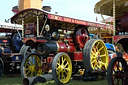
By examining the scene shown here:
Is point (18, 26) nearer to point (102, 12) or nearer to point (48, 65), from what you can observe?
point (48, 65)

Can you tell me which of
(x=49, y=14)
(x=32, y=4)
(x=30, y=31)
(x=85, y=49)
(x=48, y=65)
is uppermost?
(x=32, y=4)

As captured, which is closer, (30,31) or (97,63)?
(97,63)

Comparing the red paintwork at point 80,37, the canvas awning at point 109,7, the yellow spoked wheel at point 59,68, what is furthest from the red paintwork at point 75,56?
the canvas awning at point 109,7

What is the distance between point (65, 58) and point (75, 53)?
28.4 inches

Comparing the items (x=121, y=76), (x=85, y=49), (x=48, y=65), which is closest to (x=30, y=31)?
(x=48, y=65)

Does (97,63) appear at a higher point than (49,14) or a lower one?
lower

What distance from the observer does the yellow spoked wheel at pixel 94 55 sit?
593 centimetres

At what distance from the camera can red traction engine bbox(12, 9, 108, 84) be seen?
609 centimetres

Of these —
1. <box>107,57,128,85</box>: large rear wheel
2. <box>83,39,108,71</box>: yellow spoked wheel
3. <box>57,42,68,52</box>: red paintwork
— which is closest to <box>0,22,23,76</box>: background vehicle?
<box>57,42,68,52</box>: red paintwork

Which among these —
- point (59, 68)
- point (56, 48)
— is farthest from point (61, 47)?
point (59, 68)

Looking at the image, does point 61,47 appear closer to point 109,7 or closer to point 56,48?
point 56,48

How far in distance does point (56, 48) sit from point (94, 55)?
1258 millimetres

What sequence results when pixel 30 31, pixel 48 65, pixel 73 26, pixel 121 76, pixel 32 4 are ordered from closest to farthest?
pixel 121 76 → pixel 48 65 → pixel 30 31 → pixel 73 26 → pixel 32 4

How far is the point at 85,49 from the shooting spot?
240 inches
